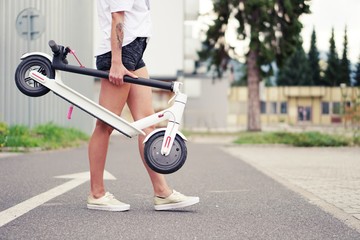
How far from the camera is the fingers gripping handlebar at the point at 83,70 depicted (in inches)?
184

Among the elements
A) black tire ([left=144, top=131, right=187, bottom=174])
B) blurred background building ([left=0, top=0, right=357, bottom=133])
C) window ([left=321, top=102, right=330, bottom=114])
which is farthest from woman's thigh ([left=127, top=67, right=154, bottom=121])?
window ([left=321, top=102, right=330, bottom=114])

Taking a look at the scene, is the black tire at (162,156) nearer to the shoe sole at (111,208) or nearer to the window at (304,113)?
the shoe sole at (111,208)

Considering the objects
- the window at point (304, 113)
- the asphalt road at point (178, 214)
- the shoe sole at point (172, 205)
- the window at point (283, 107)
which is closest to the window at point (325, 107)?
the window at point (304, 113)

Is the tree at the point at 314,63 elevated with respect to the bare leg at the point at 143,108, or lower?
elevated

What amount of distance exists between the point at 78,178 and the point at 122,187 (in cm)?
107

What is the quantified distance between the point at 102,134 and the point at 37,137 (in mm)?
10268

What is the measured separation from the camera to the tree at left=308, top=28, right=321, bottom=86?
2830 inches

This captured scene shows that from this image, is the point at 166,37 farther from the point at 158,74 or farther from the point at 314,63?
the point at 314,63

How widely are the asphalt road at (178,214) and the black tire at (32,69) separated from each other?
882mm

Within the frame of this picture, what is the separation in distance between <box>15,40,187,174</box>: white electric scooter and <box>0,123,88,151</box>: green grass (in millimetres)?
7263

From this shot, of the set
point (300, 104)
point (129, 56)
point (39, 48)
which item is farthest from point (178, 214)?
point (300, 104)

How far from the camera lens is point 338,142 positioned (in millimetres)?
18266

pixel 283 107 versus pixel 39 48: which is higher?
pixel 39 48

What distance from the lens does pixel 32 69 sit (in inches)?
193
